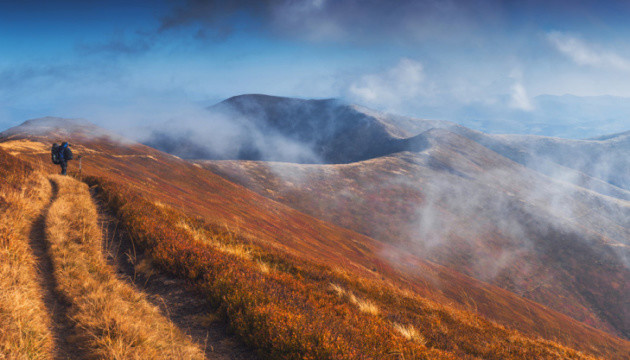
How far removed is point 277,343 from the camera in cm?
399

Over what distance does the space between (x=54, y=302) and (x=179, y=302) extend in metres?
1.81

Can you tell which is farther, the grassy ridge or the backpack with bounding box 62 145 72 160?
the backpack with bounding box 62 145 72 160

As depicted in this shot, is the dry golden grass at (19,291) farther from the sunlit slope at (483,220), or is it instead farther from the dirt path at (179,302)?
the sunlit slope at (483,220)

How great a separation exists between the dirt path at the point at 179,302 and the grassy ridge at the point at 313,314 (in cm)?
22

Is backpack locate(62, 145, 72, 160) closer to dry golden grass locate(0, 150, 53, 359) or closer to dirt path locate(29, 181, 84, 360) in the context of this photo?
dry golden grass locate(0, 150, 53, 359)

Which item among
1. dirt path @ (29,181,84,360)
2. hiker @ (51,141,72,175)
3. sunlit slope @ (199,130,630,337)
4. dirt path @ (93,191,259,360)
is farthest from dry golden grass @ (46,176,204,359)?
sunlit slope @ (199,130,630,337)

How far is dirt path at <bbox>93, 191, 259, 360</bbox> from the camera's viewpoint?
4234 mm

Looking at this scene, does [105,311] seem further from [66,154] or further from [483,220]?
[483,220]

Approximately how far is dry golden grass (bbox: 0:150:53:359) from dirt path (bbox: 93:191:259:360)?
1510 millimetres

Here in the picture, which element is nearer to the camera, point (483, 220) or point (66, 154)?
point (66, 154)

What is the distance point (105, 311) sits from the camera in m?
3.93

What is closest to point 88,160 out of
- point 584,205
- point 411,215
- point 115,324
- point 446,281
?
point 115,324

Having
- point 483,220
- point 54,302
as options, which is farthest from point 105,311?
point 483,220

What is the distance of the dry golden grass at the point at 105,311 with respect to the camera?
3482 mm
